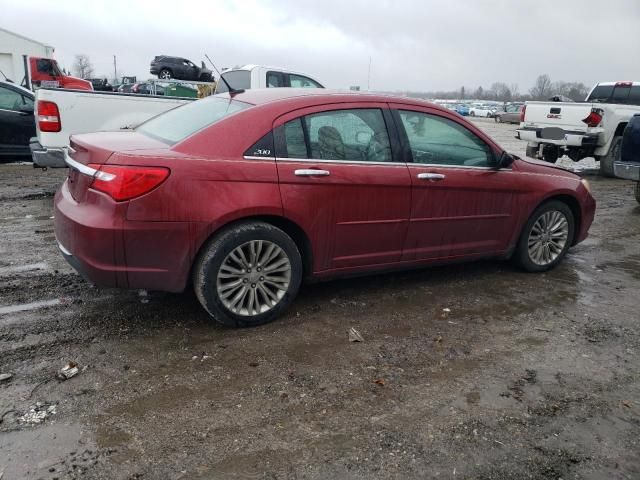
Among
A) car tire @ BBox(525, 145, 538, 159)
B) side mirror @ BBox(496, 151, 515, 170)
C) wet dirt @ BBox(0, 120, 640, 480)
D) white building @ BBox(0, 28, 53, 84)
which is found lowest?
wet dirt @ BBox(0, 120, 640, 480)

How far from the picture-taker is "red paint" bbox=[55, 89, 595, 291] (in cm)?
332

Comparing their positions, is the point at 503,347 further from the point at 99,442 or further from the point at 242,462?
the point at 99,442

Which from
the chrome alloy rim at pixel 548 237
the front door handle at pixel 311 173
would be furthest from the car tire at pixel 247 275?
the chrome alloy rim at pixel 548 237

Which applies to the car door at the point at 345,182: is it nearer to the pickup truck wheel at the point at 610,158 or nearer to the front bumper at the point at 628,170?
the front bumper at the point at 628,170

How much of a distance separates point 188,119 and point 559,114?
982 cm

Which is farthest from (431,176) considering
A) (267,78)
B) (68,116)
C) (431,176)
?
(267,78)

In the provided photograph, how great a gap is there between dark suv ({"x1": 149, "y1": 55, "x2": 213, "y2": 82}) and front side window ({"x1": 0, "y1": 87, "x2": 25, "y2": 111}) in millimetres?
Result: 12895

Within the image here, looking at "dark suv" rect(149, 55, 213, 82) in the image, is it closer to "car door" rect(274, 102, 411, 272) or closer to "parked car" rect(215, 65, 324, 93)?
"parked car" rect(215, 65, 324, 93)

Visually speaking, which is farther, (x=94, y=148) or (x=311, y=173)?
(x=311, y=173)

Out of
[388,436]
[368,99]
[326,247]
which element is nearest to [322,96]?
[368,99]

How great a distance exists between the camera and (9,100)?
10.2 meters

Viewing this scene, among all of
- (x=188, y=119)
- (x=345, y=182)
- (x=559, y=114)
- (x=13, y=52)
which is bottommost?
(x=345, y=182)

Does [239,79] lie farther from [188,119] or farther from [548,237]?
[548,237]

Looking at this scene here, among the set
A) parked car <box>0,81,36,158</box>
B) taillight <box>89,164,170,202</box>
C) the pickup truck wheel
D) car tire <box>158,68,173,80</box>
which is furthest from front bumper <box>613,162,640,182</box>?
car tire <box>158,68,173,80</box>
